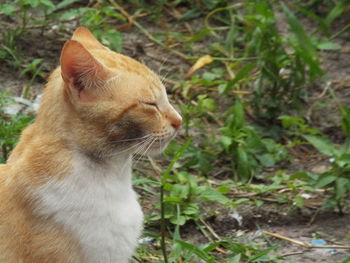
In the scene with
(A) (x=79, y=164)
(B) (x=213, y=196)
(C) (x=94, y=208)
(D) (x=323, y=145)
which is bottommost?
(B) (x=213, y=196)

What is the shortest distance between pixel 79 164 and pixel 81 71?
0.36 m

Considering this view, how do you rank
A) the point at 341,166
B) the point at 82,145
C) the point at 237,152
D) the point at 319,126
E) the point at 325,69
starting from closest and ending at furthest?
1. the point at 82,145
2. the point at 341,166
3. the point at 237,152
4. the point at 319,126
5. the point at 325,69

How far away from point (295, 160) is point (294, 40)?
0.81 metres

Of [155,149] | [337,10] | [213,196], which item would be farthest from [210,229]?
[337,10]

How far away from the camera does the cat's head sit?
3.22 meters

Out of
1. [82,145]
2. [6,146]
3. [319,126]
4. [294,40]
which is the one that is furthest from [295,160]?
[82,145]

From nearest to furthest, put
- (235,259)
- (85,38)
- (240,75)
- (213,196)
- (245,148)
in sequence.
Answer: (85,38), (235,259), (213,196), (245,148), (240,75)

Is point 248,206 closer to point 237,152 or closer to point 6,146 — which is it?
point 237,152

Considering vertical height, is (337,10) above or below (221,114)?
above

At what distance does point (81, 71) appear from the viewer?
321cm

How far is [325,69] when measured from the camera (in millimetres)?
5770

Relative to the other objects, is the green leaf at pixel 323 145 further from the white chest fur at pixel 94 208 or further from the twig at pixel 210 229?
the white chest fur at pixel 94 208

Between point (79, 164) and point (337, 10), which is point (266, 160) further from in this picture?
point (79, 164)

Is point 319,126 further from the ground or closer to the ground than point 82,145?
closer to the ground
